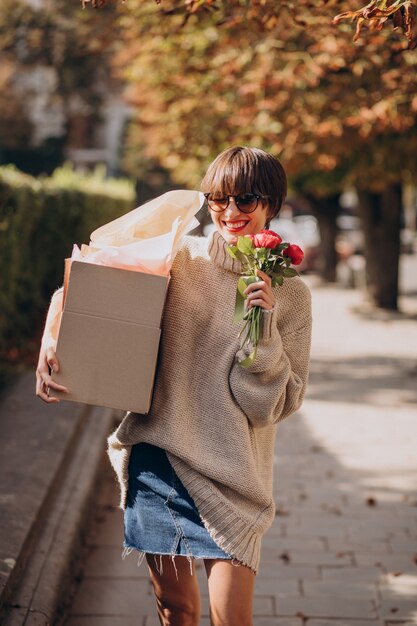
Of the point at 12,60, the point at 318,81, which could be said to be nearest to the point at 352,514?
the point at 318,81

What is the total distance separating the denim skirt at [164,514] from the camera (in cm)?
282

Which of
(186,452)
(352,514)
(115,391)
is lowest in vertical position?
(352,514)

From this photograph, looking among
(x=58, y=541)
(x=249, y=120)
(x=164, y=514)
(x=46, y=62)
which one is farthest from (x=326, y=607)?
(x=46, y=62)

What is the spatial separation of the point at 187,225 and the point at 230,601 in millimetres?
1153

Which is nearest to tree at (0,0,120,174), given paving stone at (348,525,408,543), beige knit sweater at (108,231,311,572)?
paving stone at (348,525,408,543)

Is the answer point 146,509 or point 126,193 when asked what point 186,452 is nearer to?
point 146,509

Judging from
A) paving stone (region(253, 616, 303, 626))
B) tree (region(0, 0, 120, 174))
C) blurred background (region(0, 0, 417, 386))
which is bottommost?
paving stone (region(253, 616, 303, 626))

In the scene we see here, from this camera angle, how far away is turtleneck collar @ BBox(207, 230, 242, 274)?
2.82 m

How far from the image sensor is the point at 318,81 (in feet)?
37.2

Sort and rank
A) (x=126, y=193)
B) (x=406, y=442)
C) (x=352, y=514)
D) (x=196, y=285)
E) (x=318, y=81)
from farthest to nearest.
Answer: (x=126, y=193)
(x=318, y=81)
(x=406, y=442)
(x=352, y=514)
(x=196, y=285)

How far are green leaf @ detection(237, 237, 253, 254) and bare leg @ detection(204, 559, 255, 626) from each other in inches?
37.9

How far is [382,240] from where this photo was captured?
17109 millimetres

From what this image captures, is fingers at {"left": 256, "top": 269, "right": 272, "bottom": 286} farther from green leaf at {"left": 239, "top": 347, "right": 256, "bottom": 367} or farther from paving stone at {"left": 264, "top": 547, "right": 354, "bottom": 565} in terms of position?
paving stone at {"left": 264, "top": 547, "right": 354, "bottom": 565}

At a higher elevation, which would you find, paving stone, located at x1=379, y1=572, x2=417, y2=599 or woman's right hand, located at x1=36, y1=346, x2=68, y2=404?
woman's right hand, located at x1=36, y1=346, x2=68, y2=404
